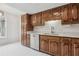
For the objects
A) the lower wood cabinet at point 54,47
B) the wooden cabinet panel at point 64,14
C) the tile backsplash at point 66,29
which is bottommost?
the lower wood cabinet at point 54,47

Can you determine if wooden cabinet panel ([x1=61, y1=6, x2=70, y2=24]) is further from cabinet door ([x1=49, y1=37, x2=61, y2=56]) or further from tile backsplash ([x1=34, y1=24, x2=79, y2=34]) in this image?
cabinet door ([x1=49, y1=37, x2=61, y2=56])

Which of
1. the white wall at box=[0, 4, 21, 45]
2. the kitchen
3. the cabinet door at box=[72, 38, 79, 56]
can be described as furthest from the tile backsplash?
the white wall at box=[0, 4, 21, 45]

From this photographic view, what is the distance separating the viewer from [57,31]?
4.45 metres

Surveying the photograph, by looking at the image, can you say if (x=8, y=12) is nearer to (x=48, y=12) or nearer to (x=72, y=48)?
(x=48, y=12)

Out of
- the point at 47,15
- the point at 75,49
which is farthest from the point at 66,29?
the point at 75,49

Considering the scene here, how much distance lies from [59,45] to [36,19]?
7.96ft

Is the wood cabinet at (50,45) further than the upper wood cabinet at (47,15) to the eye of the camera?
No

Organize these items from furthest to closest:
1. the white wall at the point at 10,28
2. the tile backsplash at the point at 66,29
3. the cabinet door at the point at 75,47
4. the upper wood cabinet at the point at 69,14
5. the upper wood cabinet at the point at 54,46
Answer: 1. the white wall at the point at 10,28
2. the tile backsplash at the point at 66,29
3. the upper wood cabinet at the point at 54,46
4. the upper wood cabinet at the point at 69,14
5. the cabinet door at the point at 75,47

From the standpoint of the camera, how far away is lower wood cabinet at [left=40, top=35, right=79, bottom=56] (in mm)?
3051

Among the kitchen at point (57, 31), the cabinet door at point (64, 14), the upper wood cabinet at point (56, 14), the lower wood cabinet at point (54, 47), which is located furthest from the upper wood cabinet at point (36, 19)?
the lower wood cabinet at point (54, 47)

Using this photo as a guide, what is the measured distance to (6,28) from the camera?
3.85 meters

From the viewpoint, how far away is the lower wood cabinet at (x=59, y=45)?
305cm

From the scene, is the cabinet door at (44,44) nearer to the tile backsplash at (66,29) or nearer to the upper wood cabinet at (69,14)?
the tile backsplash at (66,29)

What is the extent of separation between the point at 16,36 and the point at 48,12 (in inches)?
62.8
